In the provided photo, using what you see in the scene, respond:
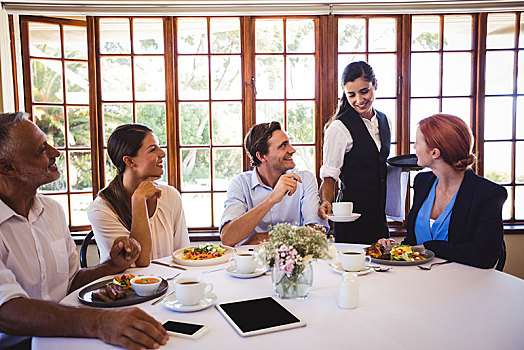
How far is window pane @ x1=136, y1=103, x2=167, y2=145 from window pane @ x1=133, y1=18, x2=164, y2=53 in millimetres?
468

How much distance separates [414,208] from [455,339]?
1.16m

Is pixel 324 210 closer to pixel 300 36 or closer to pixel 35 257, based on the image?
pixel 35 257

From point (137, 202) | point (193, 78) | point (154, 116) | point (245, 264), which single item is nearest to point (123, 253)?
point (137, 202)

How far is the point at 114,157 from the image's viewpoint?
211 centimetres

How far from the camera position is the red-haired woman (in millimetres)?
1735

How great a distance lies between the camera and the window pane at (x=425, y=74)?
12.2 feet

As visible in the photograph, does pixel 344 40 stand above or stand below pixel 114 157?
above

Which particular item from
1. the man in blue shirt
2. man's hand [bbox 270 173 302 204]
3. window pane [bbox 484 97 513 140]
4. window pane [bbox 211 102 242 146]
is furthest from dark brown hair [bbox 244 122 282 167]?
window pane [bbox 484 97 513 140]

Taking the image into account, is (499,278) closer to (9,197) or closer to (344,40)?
(9,197)

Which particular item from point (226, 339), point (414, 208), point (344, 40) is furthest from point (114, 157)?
point (344, 40)

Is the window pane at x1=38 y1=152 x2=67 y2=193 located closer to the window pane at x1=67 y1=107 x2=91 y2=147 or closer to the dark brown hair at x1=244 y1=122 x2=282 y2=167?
the window pane at x1=67 y1=107 x2=91 y2=147

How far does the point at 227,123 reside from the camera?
3.70m

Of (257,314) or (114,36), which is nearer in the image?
(257,314)

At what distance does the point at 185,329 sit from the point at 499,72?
3794 millimetres
